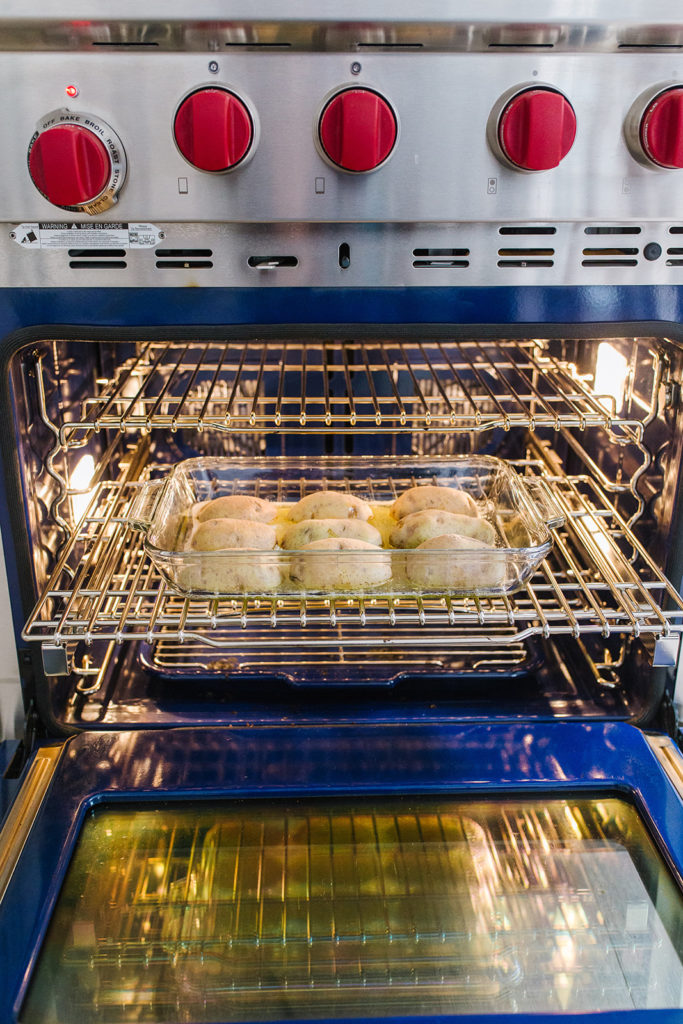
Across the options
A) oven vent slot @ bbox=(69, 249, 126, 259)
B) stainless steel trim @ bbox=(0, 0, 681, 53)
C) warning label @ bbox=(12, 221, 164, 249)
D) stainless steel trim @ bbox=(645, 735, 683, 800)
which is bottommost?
stainless steel trim @ bbox=(645, 735, 683, 800)

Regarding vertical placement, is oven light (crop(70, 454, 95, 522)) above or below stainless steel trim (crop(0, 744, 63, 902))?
above

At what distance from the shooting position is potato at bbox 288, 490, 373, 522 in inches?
49.8

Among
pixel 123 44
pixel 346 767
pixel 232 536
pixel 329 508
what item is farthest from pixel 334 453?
pixel 123 44

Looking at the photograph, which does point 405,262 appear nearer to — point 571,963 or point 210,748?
point 210,748

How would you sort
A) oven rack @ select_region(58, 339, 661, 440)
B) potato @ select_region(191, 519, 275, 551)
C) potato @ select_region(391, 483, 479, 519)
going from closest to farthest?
1. potato @ select_region(191, 519, 275, 551)
2. potato @ select_region(391, 483, 479, 519)
3. oven rack @ select_region(58, 339, 661, 440)

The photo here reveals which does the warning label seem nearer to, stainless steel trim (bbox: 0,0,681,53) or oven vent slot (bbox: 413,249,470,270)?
stainless steel trim (bbox: 0,0,681,53)

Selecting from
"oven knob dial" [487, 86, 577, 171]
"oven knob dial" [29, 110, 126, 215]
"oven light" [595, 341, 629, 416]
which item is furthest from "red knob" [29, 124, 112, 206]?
"oven light" [595, 341, 629, 416]

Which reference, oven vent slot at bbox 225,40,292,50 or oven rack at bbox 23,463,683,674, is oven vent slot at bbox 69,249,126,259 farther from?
oven rack at bbox 23,463,683,674

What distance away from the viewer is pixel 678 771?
110cm

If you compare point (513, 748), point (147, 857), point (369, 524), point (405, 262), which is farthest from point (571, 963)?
point (405, 262)

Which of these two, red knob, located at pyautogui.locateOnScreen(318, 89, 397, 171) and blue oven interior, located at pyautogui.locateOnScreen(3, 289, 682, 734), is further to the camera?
blue oven interior, located at pyautogui.locateOnScreen(3, 289, 682, 734)

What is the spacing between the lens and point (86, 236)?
92 centimetres

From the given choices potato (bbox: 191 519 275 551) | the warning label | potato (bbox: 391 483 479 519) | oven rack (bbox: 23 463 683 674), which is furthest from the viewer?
potato (bbox: 391 483 479 519)

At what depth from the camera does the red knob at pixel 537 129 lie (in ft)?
2.79
